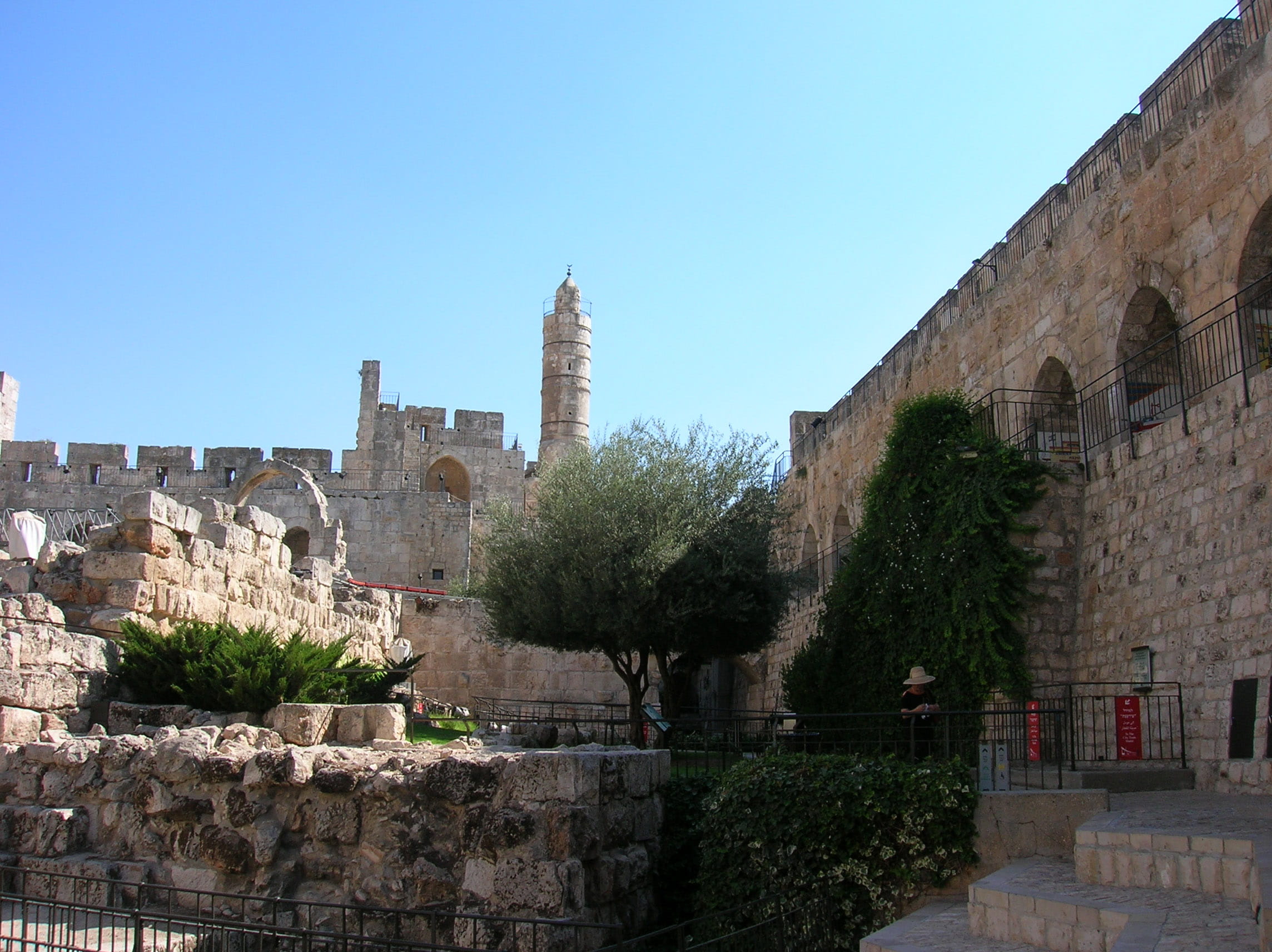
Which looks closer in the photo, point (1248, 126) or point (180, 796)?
point (180, 796)

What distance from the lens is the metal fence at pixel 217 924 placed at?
603 cm

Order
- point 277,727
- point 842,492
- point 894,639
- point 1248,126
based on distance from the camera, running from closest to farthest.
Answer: point 277,727 → point 1248,126 → point 894,639 → point 842,492

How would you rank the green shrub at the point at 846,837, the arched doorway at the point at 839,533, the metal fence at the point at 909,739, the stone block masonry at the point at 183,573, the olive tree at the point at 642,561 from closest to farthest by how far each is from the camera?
the green shrub at the point at 846,837, the metal fence at the point at 909,739, the stone block masonry at the point at 183,573, the olive tree at the point at 642,561, the arched doorway at the point at 839,533

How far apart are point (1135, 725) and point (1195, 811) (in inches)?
96.0

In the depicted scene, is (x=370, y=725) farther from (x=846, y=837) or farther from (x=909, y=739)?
(x=909, y=739)

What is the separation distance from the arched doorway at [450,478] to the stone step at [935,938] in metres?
31.1

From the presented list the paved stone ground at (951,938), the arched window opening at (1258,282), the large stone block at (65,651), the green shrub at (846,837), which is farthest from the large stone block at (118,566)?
the arched window opening at (1258,282)

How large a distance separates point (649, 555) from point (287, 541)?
16452 millimetres

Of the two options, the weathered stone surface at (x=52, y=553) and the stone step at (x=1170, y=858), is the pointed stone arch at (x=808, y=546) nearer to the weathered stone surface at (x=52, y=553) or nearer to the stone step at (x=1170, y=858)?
A: the weathered stone surface at (x=52, y=553)

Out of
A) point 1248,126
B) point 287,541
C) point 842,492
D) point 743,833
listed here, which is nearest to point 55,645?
point 743,833

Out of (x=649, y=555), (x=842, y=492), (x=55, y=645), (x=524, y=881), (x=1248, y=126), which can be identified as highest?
(x=1248, y=126)

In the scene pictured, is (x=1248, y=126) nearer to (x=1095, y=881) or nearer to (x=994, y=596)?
(x=994, y=596)

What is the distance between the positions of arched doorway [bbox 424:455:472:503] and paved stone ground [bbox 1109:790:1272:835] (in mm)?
30542

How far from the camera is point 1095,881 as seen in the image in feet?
21.0
